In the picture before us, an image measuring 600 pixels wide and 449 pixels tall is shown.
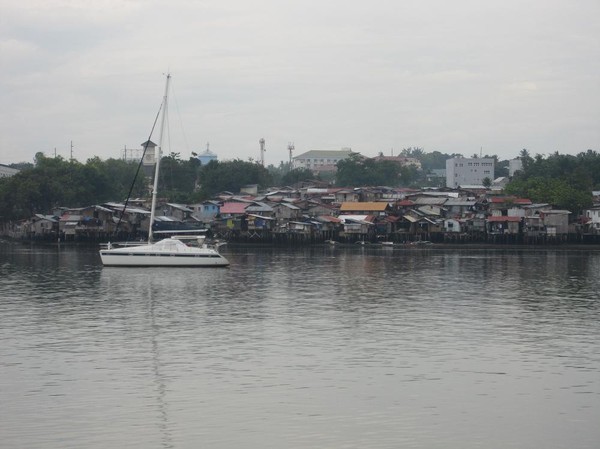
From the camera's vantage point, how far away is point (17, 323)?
33.9 metres

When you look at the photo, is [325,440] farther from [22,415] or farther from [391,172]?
[391,172]

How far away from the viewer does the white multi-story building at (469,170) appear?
552ft

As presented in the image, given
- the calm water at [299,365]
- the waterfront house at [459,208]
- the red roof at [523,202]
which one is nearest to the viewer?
the calm water at [299,365]

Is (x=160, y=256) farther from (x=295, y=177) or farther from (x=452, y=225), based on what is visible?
(x=295, y=177)

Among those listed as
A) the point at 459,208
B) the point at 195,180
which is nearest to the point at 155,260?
the point at 459,208

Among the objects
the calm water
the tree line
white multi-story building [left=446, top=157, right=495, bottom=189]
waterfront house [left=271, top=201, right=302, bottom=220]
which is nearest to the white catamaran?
the calm water

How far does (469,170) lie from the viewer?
168750 millimetres

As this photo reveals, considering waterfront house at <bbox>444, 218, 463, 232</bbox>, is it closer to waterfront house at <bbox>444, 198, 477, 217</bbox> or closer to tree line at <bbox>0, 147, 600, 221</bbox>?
waterfront house at <bbox>444, 198, 477, 217</bbox>

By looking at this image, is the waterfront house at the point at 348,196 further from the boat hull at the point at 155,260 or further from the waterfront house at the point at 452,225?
the boat hull at the point at 155,260

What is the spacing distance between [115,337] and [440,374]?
12.0 m

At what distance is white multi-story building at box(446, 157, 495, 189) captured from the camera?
168125 mm

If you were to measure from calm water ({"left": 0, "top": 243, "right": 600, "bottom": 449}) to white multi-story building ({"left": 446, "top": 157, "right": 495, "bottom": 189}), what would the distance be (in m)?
119

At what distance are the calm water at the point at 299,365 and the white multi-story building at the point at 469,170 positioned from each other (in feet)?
392

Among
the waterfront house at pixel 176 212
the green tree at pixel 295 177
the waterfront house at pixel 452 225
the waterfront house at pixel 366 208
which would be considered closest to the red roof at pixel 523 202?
the waterfront house at pixel 452 225
